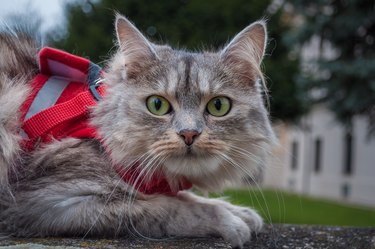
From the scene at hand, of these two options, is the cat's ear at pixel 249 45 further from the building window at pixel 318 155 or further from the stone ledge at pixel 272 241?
the building window at pixel 318 155

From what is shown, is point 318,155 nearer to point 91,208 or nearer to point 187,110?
point 187,110

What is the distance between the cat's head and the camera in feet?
6.56

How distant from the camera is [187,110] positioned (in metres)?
2.01

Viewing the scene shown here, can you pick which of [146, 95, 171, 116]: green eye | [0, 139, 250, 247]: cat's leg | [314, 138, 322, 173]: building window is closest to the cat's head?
[146, 95, 171, 116]: green eye

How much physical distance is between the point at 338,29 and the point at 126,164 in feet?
24.1

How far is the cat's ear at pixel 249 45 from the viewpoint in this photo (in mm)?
2295

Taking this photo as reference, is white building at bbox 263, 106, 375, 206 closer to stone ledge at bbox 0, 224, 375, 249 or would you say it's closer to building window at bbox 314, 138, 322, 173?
building window at bbox 314, 138, 322, 173

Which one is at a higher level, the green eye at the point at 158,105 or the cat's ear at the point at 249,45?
the cat's ear at the point at 249,45

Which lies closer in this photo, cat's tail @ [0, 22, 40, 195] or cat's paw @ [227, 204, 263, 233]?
cat's tail @ [0, 22, 40, 195]

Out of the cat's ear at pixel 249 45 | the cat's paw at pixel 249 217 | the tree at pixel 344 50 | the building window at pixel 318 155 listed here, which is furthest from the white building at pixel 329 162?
the cat's ear at pixel 249 45

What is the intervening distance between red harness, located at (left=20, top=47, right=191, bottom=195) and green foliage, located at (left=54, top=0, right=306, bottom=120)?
22.1 feet

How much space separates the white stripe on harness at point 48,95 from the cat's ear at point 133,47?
0.38m

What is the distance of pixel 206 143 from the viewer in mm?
1961

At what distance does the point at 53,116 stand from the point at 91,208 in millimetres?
477
